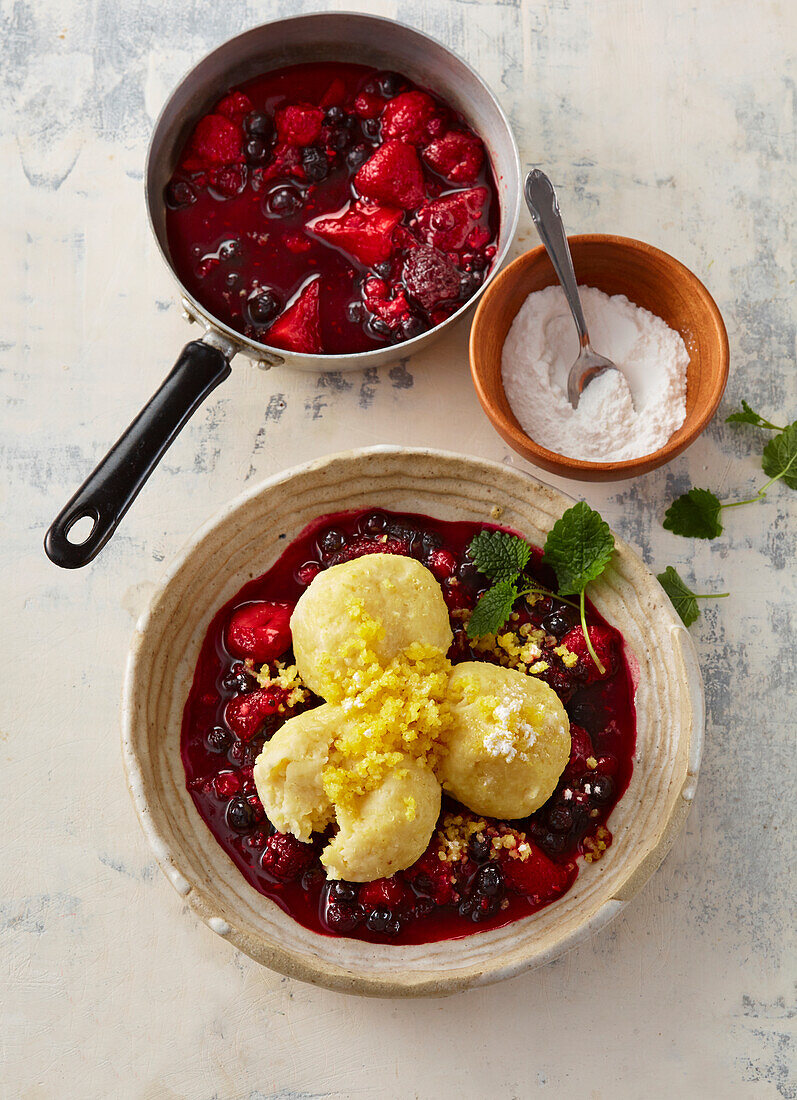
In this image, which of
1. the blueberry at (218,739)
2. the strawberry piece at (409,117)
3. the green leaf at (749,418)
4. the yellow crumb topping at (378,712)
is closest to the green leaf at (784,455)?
the green leaf at (749,418)

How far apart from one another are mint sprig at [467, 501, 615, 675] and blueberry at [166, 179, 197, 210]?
1.06 meters

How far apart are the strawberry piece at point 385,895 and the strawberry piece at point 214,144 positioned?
1.69 meters

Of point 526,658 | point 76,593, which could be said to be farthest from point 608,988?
point 76,593

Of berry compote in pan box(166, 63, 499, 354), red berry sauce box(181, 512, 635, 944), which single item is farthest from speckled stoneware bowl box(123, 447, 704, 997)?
berry compote in pan box(166, 63, 499, 354)

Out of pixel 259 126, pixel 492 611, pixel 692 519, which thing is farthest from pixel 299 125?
pixel 692 519

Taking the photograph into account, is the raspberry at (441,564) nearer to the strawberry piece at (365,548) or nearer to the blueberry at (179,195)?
the strawberry piece at (365,548)

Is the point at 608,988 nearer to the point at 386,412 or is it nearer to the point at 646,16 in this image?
the point at 386,412

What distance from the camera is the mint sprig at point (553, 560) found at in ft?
6.47

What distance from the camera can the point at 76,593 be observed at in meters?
2.22

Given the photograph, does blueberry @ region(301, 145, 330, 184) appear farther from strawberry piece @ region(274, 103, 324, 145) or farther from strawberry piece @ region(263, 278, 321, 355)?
strawberry piece @ region(263, 278, 321, 355)

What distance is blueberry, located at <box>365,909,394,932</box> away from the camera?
192 cm

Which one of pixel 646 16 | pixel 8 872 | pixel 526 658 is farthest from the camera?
pixel 646 16

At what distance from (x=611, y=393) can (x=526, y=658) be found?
655 mm

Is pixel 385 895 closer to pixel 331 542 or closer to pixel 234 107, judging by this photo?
pixel 331 542
